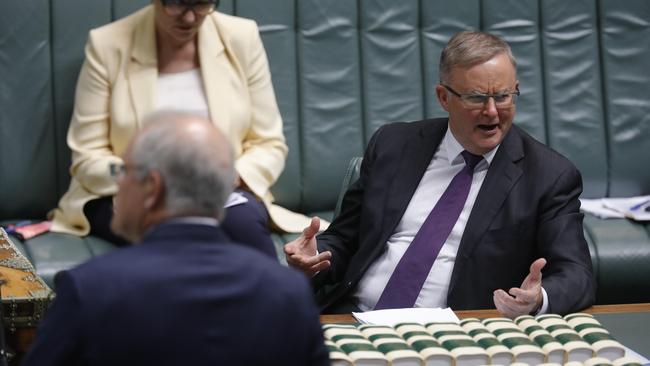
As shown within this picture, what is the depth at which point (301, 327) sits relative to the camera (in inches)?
70.8

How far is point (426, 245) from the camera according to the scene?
3131mm

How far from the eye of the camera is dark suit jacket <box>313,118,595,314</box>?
3.01 m

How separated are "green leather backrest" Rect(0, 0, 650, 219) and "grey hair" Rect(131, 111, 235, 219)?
2840mm

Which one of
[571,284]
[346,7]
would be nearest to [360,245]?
[571,284]

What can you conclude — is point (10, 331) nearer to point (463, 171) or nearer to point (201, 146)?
point (201, 146)

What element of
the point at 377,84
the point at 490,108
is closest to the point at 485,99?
the point at 490,108

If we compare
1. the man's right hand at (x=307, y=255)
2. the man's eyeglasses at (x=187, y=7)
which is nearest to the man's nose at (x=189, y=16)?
the man's eyeglasses at (x=187, y=7)

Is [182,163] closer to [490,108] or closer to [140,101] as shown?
[490,108]

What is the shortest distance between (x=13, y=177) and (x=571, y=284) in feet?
7.96

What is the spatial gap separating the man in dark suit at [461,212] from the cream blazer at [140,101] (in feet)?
3.23

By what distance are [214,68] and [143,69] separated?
0.79 ft

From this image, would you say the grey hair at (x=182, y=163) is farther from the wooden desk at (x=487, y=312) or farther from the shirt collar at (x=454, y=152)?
the shirt collar at (x=454, y=152)

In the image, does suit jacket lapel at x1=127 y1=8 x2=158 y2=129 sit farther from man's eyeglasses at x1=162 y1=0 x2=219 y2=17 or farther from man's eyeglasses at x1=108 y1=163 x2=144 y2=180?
man's eyeglasses at x1=108 y1=163 x2=144 y2=180

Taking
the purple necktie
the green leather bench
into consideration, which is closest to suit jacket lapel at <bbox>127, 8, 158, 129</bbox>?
the green leather bench
